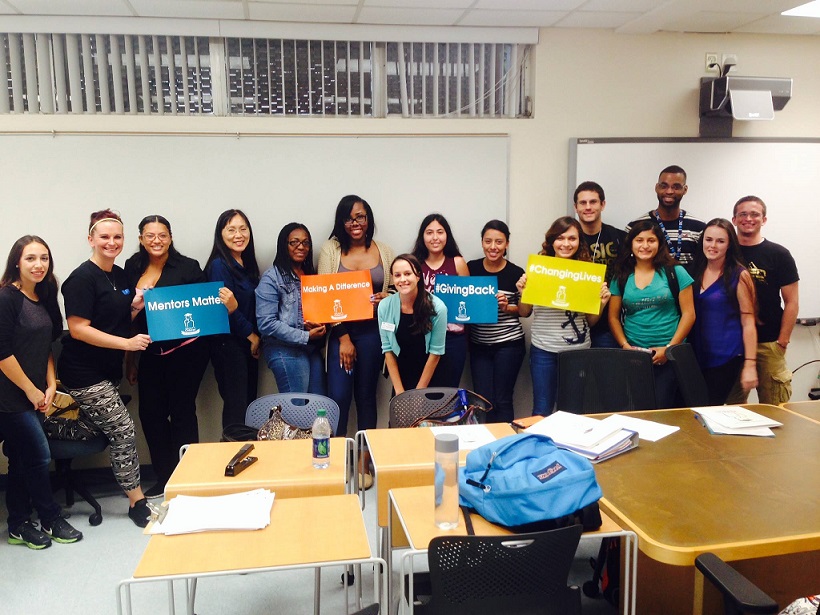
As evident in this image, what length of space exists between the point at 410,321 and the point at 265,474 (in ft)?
5.26

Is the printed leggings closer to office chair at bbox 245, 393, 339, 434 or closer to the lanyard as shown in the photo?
office chair at bbox 245, 393, 339, 434

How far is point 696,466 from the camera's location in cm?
227

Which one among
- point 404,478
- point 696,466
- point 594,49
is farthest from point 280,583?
point 594,49

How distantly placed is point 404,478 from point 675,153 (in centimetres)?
345

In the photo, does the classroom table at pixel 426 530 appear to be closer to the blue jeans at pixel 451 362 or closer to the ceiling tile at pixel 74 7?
the blue jeans at pixel 451 362

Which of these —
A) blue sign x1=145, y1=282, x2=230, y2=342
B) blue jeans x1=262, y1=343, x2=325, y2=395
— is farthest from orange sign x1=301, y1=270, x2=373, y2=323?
blue sign x1=145, y1=282, x2=230, y2=342

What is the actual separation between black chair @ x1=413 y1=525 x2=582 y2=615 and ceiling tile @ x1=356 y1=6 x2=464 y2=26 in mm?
3326

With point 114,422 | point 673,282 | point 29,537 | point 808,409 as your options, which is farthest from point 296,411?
point 808,409

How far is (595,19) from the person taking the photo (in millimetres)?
4207

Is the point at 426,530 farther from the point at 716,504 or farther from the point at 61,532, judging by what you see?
the point at 61,532

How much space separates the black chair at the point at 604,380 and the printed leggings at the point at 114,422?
7.82 ft

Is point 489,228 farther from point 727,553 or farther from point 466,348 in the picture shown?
point 727,553

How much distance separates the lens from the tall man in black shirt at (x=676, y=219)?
4289 mm

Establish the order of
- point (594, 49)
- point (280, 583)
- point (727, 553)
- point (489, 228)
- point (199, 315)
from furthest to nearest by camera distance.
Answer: point (594, 49)
point (489, 228)
point (199, 315)
point (280, 583)
point (727, 553)
